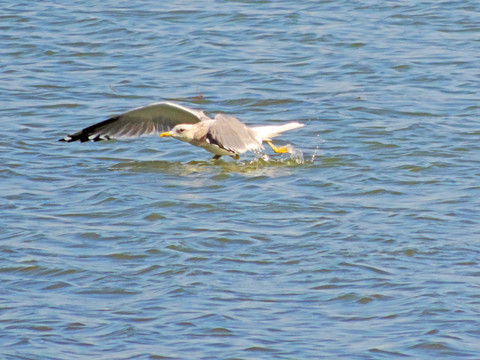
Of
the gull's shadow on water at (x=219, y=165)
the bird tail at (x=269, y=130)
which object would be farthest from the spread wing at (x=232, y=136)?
the gull's shadow on water at (x=219, y=165)

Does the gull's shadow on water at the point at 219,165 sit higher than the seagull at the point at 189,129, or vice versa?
the seagull at the point at 189,129

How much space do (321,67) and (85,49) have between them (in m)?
3.48

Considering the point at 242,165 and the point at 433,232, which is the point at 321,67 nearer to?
the point at 242,165

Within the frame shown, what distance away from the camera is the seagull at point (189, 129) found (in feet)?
31.8

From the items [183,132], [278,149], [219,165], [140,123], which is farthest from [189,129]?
[278,149]

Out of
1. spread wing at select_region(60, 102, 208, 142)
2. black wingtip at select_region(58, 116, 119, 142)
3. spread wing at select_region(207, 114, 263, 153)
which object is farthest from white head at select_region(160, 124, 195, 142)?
black wingtip at select_region(58, 116, 119, 142)

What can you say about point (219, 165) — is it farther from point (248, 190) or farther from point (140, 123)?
point (248, 190)

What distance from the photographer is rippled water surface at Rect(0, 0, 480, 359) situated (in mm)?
5984

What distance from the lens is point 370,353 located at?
5570mm

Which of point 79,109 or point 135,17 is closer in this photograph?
point 79,109

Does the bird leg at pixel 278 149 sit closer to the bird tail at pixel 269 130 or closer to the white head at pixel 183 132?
the bird tail at pixel 269 130

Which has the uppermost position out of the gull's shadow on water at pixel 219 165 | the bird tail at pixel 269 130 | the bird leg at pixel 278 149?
the bird tail at pixel 269 130

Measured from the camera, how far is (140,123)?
10.4 metres

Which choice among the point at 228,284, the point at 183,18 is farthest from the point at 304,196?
the point at 183,18
